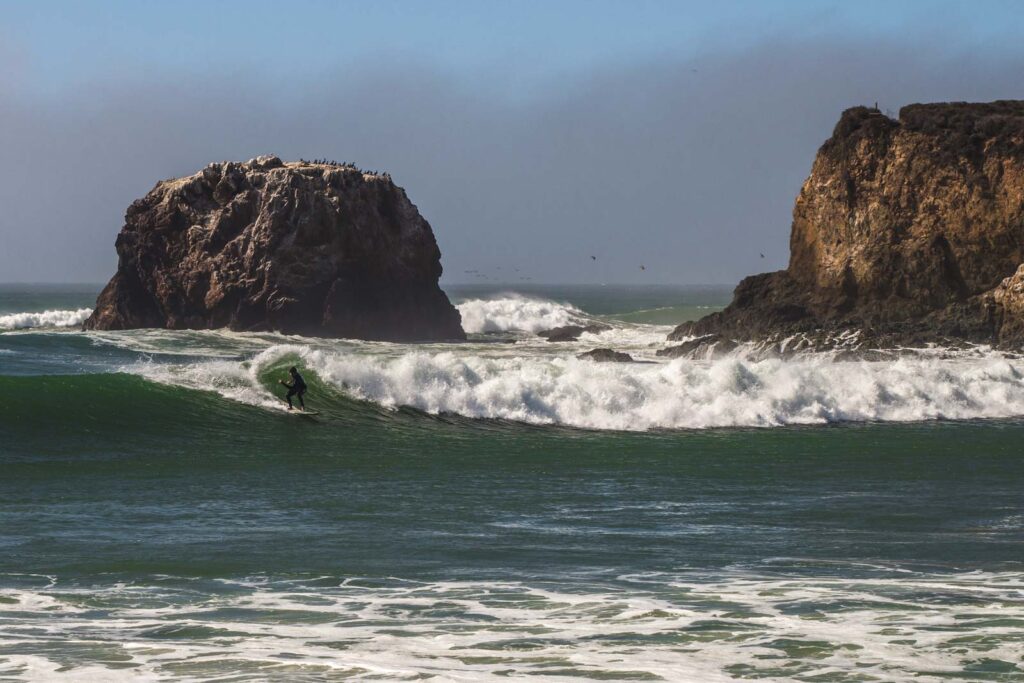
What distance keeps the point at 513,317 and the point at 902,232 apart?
3687cm

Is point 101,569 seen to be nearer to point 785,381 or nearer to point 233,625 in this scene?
point 233,625

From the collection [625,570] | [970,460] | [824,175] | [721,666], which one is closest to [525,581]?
[625,570]

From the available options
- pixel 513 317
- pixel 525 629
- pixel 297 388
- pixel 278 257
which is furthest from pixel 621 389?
pixel 513 317

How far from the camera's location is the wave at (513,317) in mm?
79000

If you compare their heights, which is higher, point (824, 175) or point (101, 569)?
point (824, 175)

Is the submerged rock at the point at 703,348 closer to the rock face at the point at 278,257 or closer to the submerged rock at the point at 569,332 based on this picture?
the rock face at the point at 278,257

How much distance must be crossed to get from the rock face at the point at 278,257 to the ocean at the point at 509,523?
1092 inches

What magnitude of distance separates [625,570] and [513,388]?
54.7 ft

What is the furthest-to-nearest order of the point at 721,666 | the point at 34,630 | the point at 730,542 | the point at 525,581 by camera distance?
the point at 730,542, the point at 525,581, the point at 34,630, the point at 721,666

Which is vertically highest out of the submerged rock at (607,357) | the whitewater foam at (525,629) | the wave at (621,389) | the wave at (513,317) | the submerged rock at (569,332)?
the wave at (513,317)

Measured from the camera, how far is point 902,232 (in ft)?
153

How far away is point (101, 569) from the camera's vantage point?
1366 cm

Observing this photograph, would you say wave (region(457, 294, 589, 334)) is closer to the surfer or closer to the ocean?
the ocean

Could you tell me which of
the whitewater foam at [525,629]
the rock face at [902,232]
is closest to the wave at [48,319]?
the rock face at [902,232]
